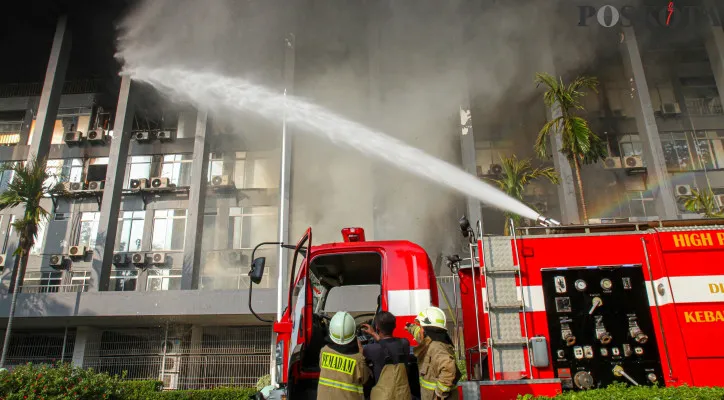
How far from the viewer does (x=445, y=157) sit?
22.9m

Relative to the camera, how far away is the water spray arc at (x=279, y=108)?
21.0m

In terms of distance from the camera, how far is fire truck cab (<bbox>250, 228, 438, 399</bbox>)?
412 centimetres

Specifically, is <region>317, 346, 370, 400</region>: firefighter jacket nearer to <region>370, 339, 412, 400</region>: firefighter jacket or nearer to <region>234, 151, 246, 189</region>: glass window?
<region>370, 339, 412, 400</region>: firefighter jacket

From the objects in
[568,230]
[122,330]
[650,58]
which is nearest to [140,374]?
[122,330]

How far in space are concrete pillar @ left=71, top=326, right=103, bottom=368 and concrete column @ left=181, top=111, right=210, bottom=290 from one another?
386cm

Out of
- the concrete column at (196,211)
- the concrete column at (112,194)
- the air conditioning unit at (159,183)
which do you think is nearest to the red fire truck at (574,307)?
the concrete column at (196,211)

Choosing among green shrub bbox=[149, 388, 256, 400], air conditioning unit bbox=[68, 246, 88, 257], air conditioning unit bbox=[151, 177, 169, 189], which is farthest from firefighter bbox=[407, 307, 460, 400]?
air conditioning unit bbox=[68, 246, 88, 257]

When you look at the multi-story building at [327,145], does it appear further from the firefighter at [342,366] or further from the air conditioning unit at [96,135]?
the firefighter at [342,366]

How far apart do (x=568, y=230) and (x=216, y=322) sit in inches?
671

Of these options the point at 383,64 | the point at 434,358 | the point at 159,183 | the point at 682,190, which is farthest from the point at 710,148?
the point at 159,183

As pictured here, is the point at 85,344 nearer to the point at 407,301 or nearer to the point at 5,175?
the point at 5,175

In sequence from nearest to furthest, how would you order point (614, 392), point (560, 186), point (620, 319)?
1. point (614, 392)
2. point (620, 319)
3. point (560, 186)

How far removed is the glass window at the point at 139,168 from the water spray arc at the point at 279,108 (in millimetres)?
4311

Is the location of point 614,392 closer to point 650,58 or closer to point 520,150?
point 520,150
